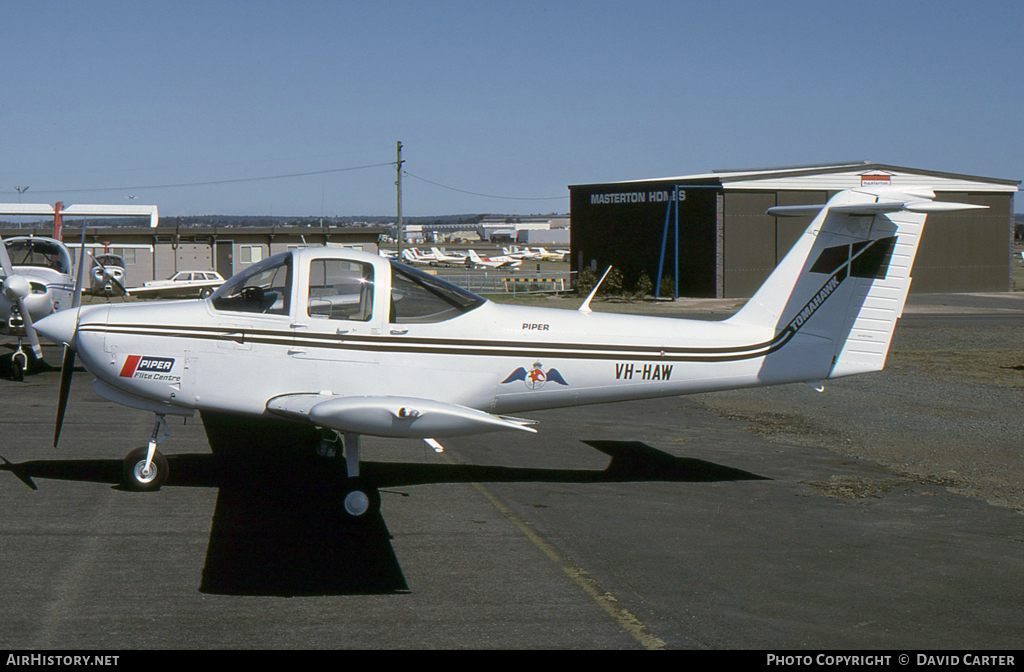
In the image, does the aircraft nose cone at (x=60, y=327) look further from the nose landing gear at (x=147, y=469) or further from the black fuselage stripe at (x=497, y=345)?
the nose landing gear at (x=147, y=469)

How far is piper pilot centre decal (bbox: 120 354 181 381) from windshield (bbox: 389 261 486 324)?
6.37ft

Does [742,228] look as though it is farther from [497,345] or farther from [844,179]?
[497,345]

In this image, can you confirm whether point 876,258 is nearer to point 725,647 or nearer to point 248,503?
point 725,647

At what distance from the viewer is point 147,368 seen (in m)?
7.62

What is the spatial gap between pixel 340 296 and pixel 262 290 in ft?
2.38

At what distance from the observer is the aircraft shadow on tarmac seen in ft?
19.5

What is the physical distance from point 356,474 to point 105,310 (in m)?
2.67

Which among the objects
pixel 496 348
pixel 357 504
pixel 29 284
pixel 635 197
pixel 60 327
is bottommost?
pixel 357 504

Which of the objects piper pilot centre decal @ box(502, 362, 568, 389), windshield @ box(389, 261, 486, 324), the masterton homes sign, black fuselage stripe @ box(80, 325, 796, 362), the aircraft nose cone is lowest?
piper pilot centre decal @ box(502, 362, 568, 389)

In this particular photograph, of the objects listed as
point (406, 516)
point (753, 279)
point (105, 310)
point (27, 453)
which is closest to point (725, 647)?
point (406, 516)

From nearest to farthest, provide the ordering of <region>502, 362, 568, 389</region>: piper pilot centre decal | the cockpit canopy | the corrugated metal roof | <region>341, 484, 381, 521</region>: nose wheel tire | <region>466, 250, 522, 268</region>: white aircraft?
<region>341, 484, 381, 521</region>: nose wheel tire
the cockpit canopy
<region>502, 362, 568, 389</region>: piper pilot centre decal
the corrugated metal roof
<region>466, 250, 522, 268</region>: white aircraft

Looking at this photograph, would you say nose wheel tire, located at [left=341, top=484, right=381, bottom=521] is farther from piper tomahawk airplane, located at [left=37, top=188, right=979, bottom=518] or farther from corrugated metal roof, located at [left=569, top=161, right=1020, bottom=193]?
corrugated metal roof, located at [left=569, top=161, right=1020, bottom=193]

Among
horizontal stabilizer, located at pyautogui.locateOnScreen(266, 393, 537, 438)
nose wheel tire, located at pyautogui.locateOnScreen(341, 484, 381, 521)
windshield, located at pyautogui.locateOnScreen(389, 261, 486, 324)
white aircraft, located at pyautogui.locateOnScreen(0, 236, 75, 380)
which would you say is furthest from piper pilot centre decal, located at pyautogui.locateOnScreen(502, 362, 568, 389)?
white aircraft, located at pyautogui.locateOnScreen(0, 236, 75, 380)

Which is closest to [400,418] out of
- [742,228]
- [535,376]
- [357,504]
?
[357,504]
